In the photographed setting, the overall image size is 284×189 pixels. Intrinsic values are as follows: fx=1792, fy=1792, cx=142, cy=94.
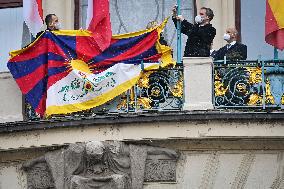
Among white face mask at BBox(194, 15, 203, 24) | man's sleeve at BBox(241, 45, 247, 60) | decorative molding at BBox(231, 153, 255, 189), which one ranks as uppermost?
white face mask at BBox(194, 15, 203, 24)

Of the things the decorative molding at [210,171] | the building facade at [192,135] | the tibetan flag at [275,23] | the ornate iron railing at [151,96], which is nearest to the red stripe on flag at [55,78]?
the ornate iron railing at [151,96]

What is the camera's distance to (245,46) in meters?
25.1

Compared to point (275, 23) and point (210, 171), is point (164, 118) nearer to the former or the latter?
point (210, 171)

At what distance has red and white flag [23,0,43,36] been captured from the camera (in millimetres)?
26016

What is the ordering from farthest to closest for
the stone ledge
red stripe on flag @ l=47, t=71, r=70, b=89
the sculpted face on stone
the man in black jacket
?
1. red stripe on flag @ l=47, t=71, r=70, b=89
2. the man in black jacket
3. the sculpted face on stone
4. the stone ledge

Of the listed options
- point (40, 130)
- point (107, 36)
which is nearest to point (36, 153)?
point (40, 130)

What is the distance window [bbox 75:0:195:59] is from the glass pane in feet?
2.97

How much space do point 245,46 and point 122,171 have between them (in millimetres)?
2509

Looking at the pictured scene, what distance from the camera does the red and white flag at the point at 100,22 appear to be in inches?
996

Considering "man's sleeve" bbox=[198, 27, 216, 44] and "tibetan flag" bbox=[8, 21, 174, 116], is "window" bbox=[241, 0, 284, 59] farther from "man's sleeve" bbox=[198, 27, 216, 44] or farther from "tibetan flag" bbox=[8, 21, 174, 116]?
"tibetan flag" bbox=[8, 21, 174, 116]

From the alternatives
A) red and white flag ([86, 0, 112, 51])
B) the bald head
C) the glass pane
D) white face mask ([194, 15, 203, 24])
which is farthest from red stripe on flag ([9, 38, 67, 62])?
the bald head

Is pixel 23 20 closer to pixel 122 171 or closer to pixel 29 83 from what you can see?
pixel 29 83

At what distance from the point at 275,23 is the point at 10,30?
4.30 metres

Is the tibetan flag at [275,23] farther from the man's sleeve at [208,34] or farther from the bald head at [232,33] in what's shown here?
the man's sleeve at [208,34]
